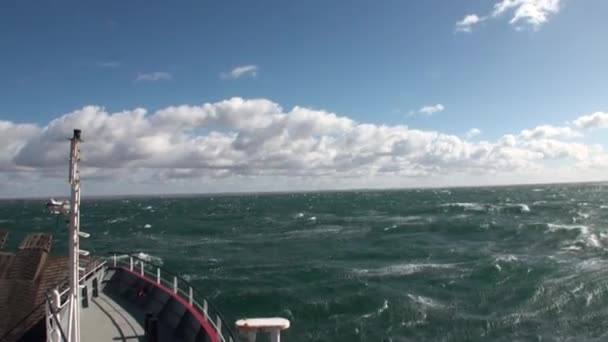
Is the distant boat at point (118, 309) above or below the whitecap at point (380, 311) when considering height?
above

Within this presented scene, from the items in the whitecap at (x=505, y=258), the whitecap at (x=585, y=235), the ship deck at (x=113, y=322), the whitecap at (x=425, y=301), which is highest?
the ship deck at (x=113, y=322)

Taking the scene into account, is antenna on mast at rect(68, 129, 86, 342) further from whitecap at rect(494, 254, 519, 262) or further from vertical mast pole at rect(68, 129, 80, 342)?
whitecap at rect(494, 254, 519, 262)

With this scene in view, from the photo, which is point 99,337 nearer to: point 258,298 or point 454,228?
point 258,298

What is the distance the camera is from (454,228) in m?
62.3

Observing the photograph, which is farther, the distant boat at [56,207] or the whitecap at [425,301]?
the whitecap at [425,301]

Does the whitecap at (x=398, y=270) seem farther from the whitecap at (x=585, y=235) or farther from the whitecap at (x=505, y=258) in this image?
the whitecap at (x=585, y=235)

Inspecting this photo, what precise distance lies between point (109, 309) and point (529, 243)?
44217mm

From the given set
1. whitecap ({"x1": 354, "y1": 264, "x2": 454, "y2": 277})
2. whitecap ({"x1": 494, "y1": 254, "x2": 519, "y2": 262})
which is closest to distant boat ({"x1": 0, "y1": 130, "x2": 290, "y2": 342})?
whitecap ({"x1": 354, "y1": 264, "x2": 454, "y2": 277})

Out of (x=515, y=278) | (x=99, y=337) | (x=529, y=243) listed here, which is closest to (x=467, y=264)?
(x=515, y=278)

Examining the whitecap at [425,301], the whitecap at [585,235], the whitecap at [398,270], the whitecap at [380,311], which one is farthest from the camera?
the whitecap at [585,235]

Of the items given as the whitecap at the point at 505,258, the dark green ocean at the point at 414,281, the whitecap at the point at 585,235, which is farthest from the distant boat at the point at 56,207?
the whitecap at the point at 585,235

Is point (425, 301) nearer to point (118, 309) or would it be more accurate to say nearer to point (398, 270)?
point (398, 270)

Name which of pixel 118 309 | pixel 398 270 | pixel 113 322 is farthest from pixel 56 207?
pixel 398 270

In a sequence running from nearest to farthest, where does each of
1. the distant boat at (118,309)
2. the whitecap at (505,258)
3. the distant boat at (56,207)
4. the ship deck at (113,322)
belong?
the distant boat at (118,309) → the distant boat at (56,207) → the ship deck at (113,322) → the whitecap at (505,258)
